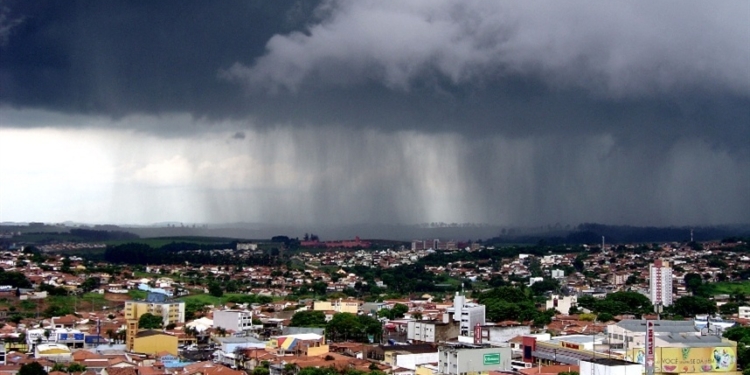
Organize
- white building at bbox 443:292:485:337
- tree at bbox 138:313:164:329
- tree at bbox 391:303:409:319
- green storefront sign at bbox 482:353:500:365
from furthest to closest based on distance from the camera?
tree at bbox 391:303:409:319, tree at bbox 138:313:164:329, white building at bbox 443:292:485:337, green storefront sign at bbox 482:353:500:365

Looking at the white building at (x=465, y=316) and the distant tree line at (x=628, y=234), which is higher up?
the distant tree line at (x=628, y=234)

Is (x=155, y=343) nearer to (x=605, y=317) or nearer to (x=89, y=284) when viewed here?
(x=605, y=317)

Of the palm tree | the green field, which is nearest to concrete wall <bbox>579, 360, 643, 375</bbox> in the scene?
the palm tree

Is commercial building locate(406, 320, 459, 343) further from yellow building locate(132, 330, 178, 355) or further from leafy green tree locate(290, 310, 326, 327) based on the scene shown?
yellow building locate(132, 330, 178, 355)

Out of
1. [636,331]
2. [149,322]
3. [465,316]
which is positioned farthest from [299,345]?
[636,331]

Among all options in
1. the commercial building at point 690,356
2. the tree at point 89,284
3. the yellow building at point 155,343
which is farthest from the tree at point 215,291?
the commercial building at point 690,356

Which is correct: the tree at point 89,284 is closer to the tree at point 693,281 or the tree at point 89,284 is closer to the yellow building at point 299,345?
the yellow building at point 299,345
